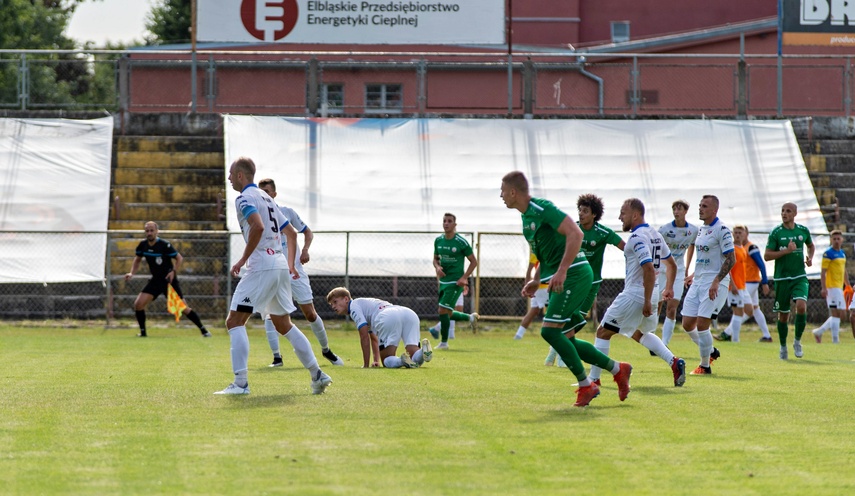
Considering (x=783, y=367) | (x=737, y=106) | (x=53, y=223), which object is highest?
(x=737, y=106)

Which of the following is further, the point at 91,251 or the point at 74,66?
the point at 74,66

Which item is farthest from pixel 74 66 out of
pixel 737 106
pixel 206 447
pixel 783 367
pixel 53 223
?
pixel 206 447

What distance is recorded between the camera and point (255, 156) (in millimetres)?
27234

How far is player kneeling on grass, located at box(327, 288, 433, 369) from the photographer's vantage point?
13.2 meters

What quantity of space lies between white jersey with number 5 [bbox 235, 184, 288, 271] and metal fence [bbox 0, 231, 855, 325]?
13.5m

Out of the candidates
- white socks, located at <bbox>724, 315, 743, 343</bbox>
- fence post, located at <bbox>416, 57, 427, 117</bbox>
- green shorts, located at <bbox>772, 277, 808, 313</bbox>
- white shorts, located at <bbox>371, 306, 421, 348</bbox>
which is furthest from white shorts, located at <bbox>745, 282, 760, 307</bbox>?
fence post, located at <bbox>416, 57, 427, 117</bbox>

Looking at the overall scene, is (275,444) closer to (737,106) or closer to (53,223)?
(53,223)

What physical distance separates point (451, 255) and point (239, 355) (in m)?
9.49

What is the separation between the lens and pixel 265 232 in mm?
10234

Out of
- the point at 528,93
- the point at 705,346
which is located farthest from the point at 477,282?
the point at 705,346

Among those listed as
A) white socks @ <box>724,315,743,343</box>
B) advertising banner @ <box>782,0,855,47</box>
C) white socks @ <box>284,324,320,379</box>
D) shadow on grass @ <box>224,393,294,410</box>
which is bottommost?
white socks @ <box>724,315,743,343</box>

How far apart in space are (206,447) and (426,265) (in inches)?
682

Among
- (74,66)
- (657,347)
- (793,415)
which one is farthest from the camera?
(74,66)

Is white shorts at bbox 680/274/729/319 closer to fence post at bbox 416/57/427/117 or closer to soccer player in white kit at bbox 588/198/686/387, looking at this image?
soccer player in white kit at bbox 588/198/686/387
